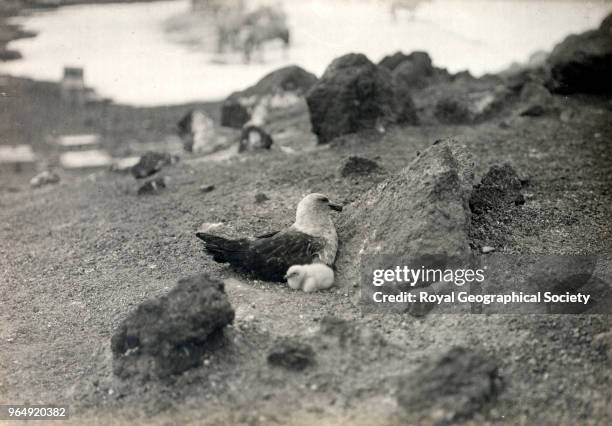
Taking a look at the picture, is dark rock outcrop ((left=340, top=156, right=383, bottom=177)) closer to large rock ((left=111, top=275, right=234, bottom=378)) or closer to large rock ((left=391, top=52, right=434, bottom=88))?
large rock ((left=111, top=275, right=234, bottom=378))

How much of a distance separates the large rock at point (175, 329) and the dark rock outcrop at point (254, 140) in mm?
5141

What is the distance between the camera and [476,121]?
9.08m

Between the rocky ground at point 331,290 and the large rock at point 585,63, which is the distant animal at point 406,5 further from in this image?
the large rock at point 585,63

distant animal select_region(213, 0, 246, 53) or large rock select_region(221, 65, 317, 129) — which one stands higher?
distant animal select_region(213, 0, 246, 53)

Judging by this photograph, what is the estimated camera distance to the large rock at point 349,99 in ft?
26.6

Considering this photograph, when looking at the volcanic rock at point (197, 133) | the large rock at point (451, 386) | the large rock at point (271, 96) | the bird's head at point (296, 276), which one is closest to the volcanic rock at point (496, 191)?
the bird's head at point (296, 276)

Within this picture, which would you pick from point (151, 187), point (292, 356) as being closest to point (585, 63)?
point (151, 187)

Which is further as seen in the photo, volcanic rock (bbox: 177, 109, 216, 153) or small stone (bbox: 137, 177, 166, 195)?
volcanic rock (bbox: 177, 109, 216, 153)

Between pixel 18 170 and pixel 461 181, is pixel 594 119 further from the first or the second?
pixel 18 170

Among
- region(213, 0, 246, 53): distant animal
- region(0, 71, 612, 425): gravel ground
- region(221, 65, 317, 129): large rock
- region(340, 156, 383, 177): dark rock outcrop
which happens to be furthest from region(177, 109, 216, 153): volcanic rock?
region(340, 156, 383, 177): dark rock outcrop

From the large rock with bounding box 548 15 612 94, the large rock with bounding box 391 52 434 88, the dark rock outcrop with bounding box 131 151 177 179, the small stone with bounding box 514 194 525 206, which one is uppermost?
the large rock with bounding box 548 15 612 94

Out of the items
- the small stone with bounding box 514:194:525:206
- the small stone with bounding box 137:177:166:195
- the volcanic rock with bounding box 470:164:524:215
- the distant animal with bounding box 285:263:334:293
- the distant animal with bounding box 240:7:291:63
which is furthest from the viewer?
the distant animal with bounding box 240:7:291:63

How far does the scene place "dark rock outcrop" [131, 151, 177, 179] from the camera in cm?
892

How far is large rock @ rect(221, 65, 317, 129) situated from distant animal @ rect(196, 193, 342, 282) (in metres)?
7.00
